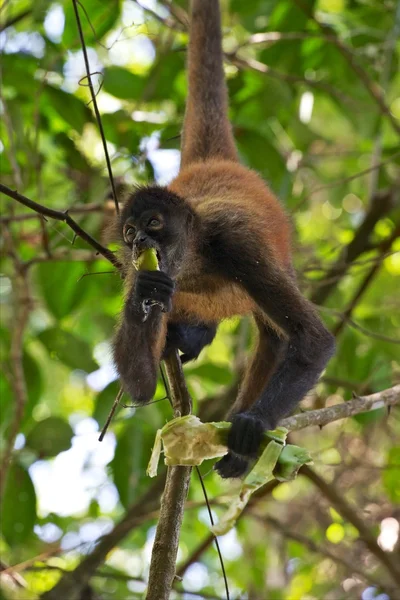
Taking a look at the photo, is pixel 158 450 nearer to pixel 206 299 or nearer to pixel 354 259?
pixel 206 299

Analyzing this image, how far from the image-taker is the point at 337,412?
415 centimetres

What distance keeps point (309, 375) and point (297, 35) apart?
350 centimetres

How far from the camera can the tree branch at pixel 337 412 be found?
3.98 metres

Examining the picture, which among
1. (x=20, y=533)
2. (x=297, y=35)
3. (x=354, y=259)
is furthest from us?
(x=354, y=259)

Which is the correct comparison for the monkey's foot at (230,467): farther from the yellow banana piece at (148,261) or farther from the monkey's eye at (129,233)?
the monkey's eye at (129,233)

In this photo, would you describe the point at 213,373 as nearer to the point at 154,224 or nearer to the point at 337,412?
the point at 154,224

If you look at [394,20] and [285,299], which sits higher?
[394,20]

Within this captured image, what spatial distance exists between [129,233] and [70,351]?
1.35 meters

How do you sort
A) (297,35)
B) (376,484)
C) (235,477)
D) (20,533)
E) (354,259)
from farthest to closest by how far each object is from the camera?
(376,484)
(354,259)
(297,35)
(20,533)
(235,477)

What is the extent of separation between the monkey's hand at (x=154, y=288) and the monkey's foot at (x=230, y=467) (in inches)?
36.5

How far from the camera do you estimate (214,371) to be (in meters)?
6.54

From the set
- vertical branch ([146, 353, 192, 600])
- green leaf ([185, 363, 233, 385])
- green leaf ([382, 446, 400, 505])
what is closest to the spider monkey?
vertical branch ([146, 353, 192, 600])

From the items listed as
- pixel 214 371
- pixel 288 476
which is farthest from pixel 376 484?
pixel 288 476

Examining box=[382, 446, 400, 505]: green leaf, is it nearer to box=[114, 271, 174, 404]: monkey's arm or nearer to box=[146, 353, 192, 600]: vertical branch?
box=[114, 271, 174, 404]: monkey's arm
